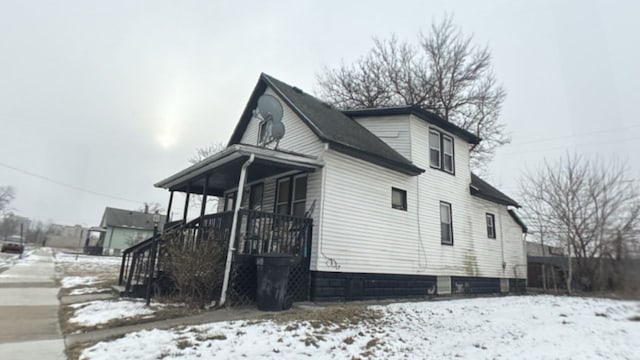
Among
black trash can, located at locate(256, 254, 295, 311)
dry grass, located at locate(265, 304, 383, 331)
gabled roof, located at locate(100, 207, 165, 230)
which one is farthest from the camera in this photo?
gabled roof, located at locate(100, 207, 165, 230)

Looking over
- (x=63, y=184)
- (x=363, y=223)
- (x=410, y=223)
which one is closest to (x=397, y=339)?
(x=363, y=223)

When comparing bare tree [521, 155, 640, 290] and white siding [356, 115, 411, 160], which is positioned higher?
white siding [356, 115, 411, 160]

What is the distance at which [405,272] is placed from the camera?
375 inches

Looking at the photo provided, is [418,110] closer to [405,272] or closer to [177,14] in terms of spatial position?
[405,272]

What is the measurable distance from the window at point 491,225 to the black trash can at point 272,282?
405 inches

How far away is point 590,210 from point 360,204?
4.69 m

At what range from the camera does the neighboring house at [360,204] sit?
7.56 m

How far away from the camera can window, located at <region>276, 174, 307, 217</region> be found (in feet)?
28.7

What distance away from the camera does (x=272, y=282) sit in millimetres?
6297

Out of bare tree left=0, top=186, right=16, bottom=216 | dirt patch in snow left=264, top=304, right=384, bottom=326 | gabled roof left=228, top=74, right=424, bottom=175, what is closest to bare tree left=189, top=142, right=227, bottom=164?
gabled roof left=228, top=74, right=424, bottom=175

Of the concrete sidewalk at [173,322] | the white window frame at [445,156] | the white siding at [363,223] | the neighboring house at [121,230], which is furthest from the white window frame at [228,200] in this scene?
the neighboring house at [121,230]

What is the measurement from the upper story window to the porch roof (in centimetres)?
550

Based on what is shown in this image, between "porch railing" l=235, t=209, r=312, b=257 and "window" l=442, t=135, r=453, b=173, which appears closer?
"porch railing" l=235, t=209, r=312, b=257

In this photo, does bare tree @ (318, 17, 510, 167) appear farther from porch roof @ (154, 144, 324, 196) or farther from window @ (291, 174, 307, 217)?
window @ (291, 174, 307, 217)
